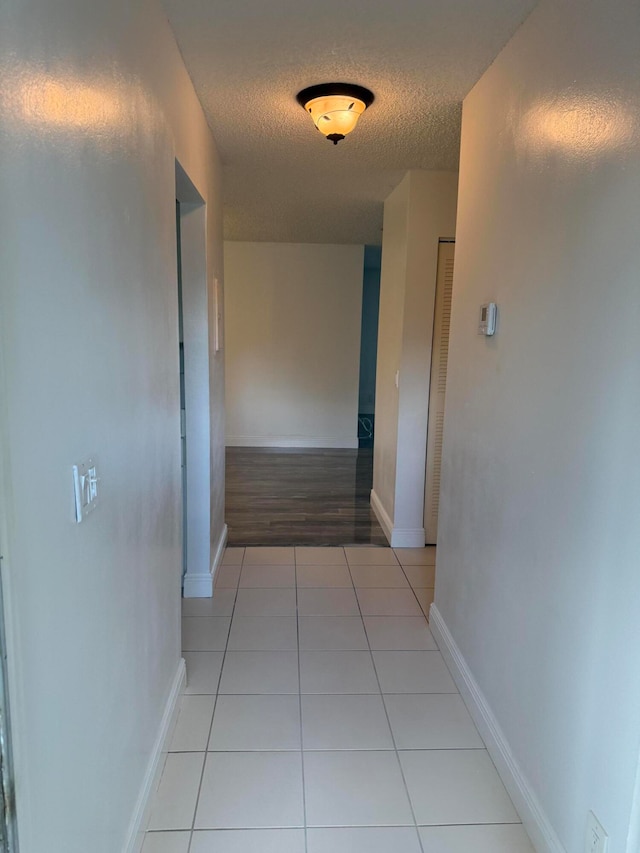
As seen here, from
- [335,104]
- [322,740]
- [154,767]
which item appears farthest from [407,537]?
[335,104]

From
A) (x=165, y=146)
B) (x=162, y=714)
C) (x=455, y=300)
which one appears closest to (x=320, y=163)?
(x=455, y=300)

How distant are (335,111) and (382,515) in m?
2.85

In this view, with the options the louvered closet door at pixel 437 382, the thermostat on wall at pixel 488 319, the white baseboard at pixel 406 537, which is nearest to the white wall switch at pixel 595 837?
the thermostat on wall at pixel 488 319

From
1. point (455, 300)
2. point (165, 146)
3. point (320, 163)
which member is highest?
point (320, 163)

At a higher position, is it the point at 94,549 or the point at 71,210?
the point at 71,210

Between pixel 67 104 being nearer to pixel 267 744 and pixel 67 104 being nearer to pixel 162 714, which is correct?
pixel 162 714

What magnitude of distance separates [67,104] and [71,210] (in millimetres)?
180

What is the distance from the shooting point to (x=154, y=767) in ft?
5.46

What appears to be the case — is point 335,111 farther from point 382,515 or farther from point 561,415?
Result: point 382,515

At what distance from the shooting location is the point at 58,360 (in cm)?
95

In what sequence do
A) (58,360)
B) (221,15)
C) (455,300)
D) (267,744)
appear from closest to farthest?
(58,360)
(221,15)
(267,744)
(455,300)

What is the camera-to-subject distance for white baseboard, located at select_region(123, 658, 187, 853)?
4.74 feet

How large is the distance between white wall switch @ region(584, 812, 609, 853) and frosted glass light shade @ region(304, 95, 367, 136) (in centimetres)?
241

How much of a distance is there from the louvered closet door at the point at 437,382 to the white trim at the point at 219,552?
1377 millimetres
